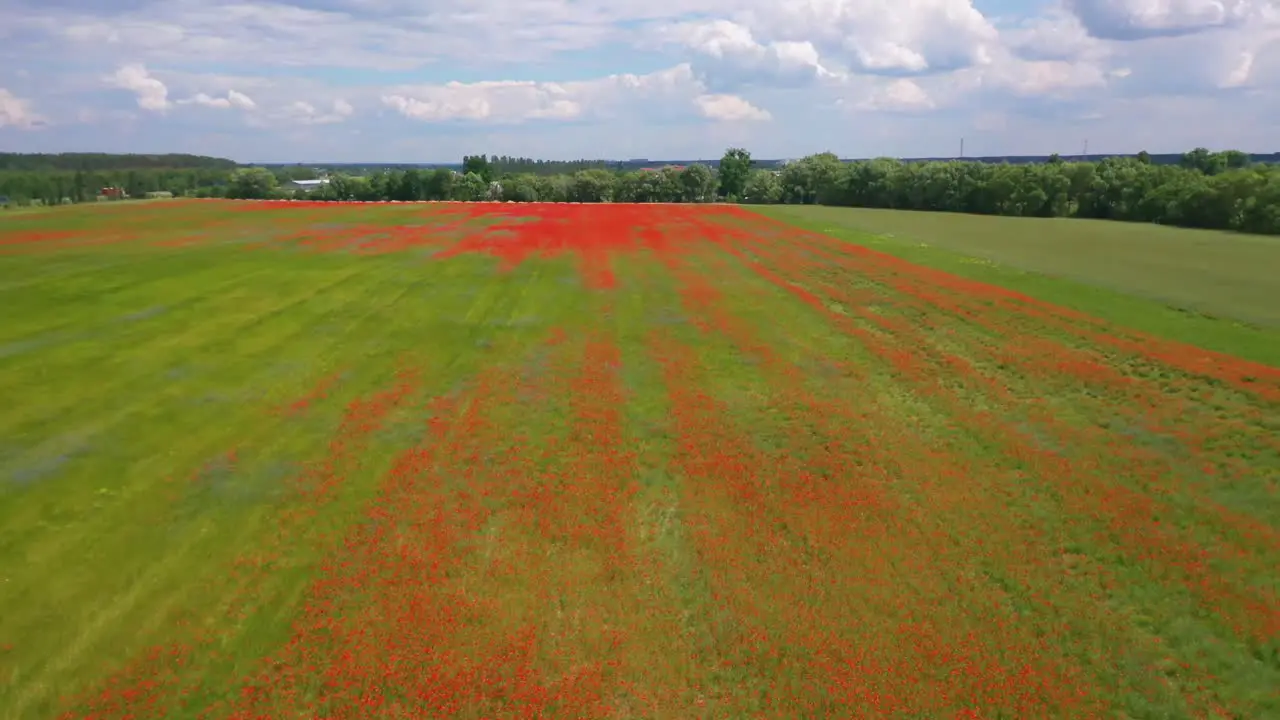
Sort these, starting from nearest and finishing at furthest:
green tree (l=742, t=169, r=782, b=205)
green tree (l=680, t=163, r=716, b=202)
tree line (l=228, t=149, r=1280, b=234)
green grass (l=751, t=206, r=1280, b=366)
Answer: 1. green grass (l=751, t=206, r=1280, b=366)
2. tree line (l=228, t=149, r=1280, b=234)
3. green tree (l=742, t=169, r=782, b=205)
4. green tree (l=680, t=163, r=716, b=202)

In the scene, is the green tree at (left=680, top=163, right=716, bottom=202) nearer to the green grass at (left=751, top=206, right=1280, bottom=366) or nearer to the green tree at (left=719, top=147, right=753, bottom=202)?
the green tree at (left=719, top=147, right=753, bottom=202)

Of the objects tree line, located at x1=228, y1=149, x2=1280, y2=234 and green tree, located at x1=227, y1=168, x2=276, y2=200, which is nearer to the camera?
tree line, located at x1=228, y1=149, x2=1280, y2=234

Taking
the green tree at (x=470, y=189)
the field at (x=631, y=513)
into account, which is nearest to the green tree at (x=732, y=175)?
the green tree at (x=470, y=189)

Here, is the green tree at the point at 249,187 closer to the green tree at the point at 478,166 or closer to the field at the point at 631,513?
the green tree at the point at 478,166

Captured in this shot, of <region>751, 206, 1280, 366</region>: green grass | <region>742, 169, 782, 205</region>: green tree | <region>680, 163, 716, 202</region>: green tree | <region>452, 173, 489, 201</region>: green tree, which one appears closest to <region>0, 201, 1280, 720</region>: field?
<region>751, 206, 1280, 366</region>: green grass

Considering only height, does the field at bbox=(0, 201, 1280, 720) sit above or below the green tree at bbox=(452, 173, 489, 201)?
below

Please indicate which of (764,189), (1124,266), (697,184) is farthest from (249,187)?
(1124,266)

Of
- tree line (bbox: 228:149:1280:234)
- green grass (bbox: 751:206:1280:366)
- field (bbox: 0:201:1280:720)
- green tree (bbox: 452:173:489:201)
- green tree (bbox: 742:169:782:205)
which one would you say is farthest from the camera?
green tree (bbox: 452:173:489:201)
